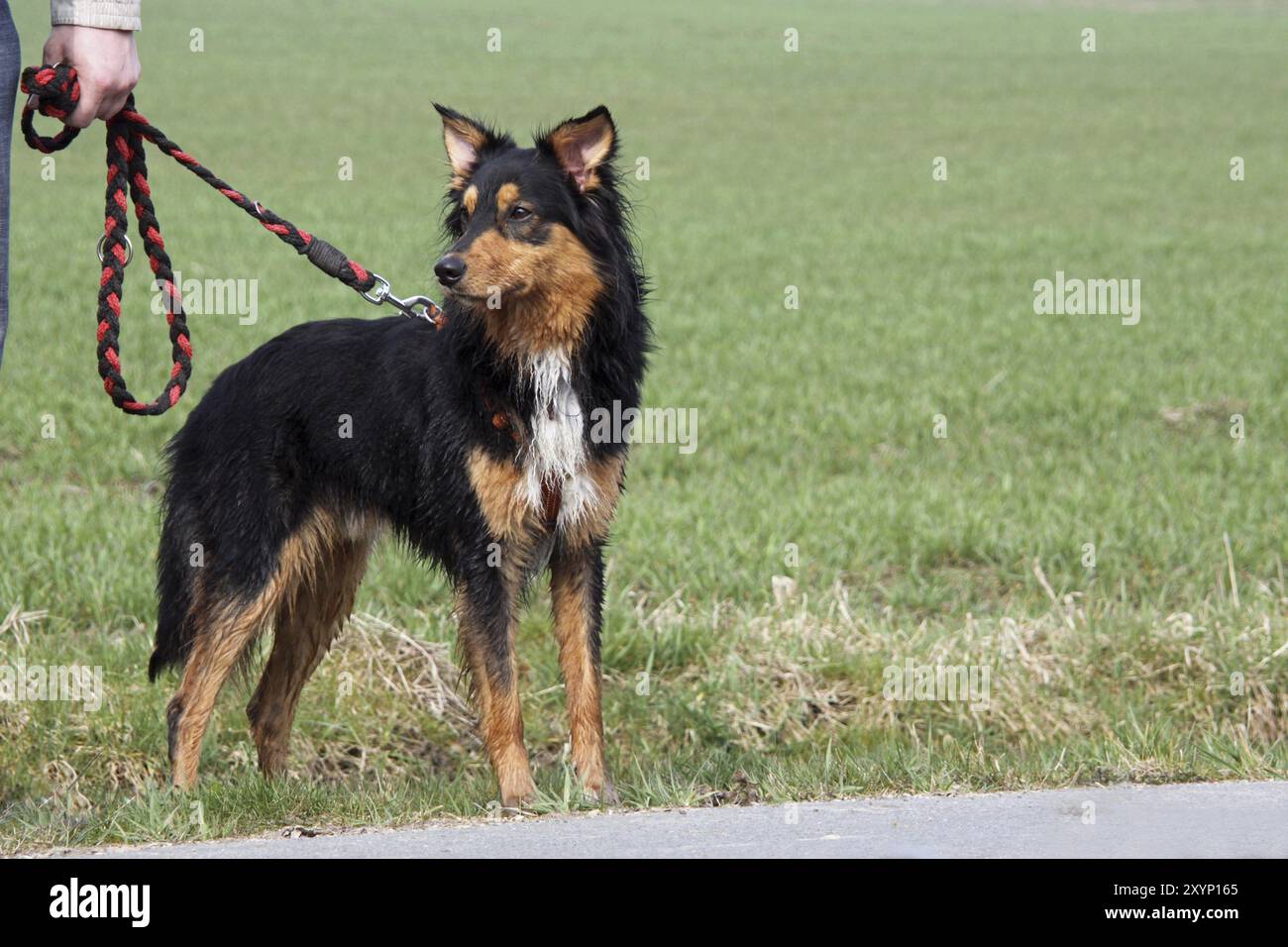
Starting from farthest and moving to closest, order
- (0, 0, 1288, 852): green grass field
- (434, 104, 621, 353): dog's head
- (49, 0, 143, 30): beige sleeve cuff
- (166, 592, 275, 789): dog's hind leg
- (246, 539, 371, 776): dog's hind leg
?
1. (0, 0, 1288, 852): green grass field
2. (246, 539, 371, 776): dog's hind leg
3. (166, 592, 275, 789): dog's hind leg
4. (434, 104, 621, 353): dog's head
5. (49, 0, 143, 30): beige sleeve cuff

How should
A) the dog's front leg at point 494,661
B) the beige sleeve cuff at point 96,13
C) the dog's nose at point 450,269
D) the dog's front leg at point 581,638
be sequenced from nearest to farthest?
the beige sleeve cuff at point 96,13, the dog's nose at point 450,269, the dog's front leg at point 494,661, the dog's front leg at point 581,638

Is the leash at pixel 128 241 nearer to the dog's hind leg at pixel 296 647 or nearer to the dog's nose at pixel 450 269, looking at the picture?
the dog's nose at pixel 450 269

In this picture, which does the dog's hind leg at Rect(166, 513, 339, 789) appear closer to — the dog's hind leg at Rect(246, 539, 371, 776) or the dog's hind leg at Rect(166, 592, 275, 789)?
the dog's hind leg at Rect(166, 592, 275, 789)

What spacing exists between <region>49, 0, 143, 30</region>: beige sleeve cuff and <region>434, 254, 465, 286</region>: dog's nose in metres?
1.12

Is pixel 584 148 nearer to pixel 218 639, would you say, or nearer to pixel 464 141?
pixel 464 141

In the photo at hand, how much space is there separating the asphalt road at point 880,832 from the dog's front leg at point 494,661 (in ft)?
1.96

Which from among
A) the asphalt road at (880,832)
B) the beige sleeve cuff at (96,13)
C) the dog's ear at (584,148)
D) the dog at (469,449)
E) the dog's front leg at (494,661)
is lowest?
the asphalt road at (880,832)

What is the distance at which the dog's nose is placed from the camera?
4.46 meters

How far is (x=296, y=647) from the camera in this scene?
18.2ft

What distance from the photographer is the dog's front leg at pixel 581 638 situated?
4922 millimetres

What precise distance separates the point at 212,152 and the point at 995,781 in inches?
1001

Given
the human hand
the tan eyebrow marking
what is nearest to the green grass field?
the tan eyebrow marking

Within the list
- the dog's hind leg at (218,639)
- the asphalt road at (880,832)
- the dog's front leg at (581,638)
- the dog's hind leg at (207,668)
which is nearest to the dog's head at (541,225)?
the dog's front leg at (581,638)

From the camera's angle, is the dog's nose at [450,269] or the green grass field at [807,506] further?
the green grass field at [807,506]
